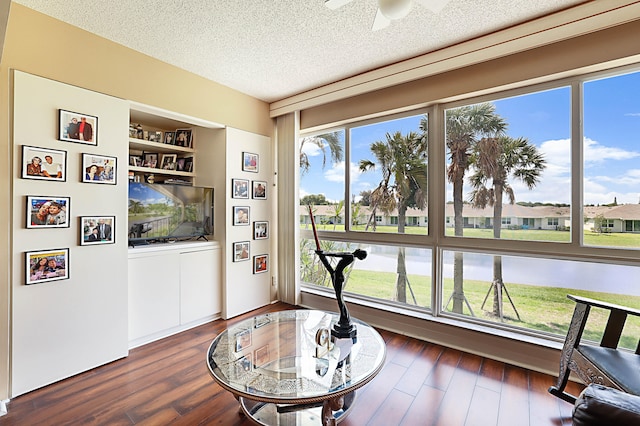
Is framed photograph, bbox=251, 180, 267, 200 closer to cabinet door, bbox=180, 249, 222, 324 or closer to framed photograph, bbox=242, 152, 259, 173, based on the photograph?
framed photograph, bbox=242, 152, 259, 173

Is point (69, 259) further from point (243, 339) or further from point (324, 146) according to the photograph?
point (324, 146)

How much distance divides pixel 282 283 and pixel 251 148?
1.83 meters

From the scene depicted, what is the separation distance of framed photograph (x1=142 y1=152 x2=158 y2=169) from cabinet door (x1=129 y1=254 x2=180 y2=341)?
1129 mm

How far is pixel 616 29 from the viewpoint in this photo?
6.65ft

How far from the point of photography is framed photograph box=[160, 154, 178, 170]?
347 centimetres

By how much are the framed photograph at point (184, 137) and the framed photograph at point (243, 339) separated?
8.25 ft

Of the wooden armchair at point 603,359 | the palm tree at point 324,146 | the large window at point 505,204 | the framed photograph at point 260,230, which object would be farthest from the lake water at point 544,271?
the framed photograph at point 260,230

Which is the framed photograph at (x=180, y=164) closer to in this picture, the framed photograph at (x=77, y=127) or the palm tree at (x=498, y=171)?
the framed photograph at (x=77, y=127)

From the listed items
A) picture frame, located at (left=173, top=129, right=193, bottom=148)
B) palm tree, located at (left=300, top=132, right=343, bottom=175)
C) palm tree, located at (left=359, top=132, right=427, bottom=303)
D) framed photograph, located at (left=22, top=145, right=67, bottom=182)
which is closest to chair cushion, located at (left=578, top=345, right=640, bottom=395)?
palm tree, located at (left=359, top=132, right=427, bottom=303)

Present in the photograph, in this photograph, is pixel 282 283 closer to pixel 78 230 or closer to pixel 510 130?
pixel 78 230

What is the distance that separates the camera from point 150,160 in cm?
336

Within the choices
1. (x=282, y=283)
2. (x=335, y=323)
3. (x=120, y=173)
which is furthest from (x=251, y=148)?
(x=335, y=323)

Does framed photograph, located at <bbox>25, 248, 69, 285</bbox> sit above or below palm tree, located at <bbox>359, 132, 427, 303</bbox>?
below

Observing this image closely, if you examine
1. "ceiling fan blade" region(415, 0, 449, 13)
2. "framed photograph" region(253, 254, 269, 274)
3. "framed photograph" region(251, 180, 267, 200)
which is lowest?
"framed photograph" region(253, 254, 269, 274)
